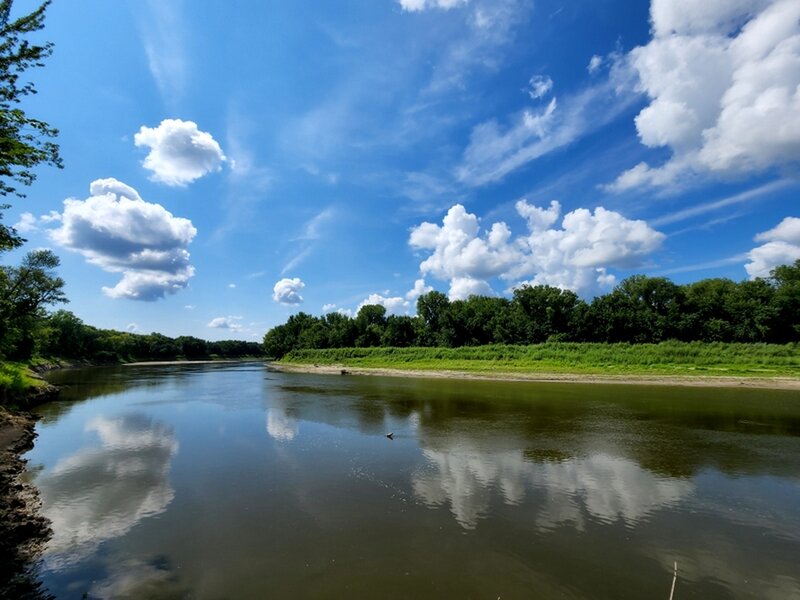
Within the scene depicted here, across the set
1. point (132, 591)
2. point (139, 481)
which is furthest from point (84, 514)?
point (132, 591)

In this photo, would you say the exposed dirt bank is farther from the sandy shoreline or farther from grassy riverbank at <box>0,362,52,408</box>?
the sandy shoreline

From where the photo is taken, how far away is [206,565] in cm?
798

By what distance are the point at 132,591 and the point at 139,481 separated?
24.9 feet

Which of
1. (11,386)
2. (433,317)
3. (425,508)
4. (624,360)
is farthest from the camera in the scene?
(433,317)

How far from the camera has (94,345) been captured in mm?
118125

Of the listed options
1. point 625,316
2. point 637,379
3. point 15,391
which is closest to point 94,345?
point 15,391

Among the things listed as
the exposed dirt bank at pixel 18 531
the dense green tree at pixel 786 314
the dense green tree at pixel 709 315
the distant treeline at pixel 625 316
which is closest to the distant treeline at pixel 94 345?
the exposed dirt bank at pixel 18 531

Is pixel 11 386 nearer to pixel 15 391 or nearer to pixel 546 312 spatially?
pixel 15 391

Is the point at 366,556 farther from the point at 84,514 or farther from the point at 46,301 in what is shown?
the point at 46,301

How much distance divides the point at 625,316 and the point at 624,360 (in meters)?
24.6

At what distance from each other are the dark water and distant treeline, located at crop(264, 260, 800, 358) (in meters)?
54.6

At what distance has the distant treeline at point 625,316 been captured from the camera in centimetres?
6425

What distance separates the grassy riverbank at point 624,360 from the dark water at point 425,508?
2706cm

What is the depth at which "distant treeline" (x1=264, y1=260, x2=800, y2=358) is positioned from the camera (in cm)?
6425
